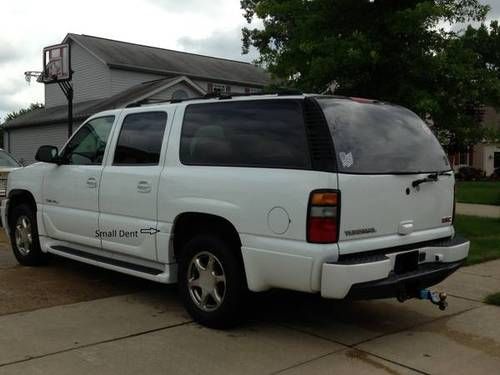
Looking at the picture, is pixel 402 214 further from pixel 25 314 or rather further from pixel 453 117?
pixel 453 117

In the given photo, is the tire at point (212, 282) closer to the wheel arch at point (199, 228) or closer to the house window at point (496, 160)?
the wheel arch at point (199, 228)

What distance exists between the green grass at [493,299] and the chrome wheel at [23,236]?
5122 millimetres

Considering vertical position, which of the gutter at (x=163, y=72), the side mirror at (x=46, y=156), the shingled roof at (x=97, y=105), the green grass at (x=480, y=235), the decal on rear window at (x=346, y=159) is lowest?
the green grass at (x=480, y=235)

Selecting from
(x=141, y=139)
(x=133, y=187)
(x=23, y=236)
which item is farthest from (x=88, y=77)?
(x=133, y=187)

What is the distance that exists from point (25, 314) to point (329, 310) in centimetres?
274

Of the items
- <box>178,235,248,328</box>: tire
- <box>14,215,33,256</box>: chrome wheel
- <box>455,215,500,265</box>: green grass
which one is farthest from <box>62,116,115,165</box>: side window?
<box>455,215,500,265</box>: green grass

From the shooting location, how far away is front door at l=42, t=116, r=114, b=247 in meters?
6.17

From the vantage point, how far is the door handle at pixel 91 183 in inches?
240

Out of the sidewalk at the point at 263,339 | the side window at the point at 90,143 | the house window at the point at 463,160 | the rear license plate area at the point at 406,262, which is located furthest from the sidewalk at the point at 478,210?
the house window at the point at 463,160

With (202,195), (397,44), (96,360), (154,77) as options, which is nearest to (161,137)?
(202,195)

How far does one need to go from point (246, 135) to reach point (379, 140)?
1056mm

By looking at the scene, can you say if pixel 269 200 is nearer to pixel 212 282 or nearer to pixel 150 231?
pixel 212 282

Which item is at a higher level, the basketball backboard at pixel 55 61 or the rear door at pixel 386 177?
the basketball backboard at pixel 55 61

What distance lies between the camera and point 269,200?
4.51 meters
